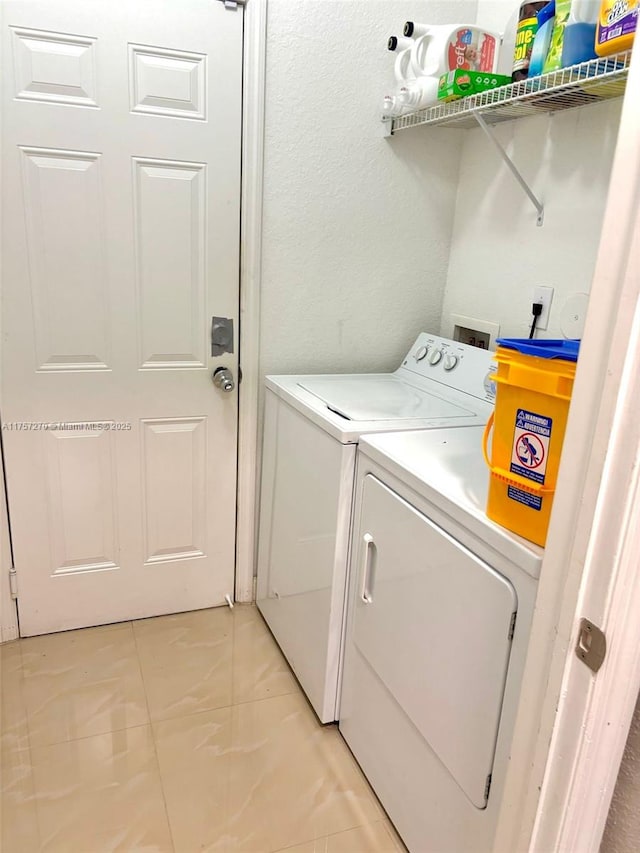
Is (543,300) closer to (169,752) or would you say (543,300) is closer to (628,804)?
(628,804)

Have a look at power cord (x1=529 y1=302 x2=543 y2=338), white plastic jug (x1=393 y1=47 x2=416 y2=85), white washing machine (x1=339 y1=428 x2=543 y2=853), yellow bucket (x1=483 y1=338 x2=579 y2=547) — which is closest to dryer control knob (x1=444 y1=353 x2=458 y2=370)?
power cord (x1=529 y1=302 x2=543 y2=338)

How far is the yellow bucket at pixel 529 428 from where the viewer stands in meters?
0.96

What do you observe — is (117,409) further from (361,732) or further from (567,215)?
(567,215)

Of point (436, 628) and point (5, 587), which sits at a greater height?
point (436, 628)

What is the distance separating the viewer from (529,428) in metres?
1.02

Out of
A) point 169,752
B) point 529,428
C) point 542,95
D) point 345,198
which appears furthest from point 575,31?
point 169,752

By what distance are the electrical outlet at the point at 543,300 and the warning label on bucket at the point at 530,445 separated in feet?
3.21

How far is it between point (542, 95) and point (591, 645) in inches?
56.6

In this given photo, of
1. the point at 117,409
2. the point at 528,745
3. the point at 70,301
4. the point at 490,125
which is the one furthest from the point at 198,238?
the point at 528,745

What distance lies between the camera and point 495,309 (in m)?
2.14

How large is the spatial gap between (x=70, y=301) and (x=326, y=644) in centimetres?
130

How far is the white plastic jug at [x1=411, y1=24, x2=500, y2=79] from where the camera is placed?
1.81 metres

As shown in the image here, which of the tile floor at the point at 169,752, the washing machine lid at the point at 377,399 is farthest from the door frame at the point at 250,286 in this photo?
the tile floor at the point at 169,752

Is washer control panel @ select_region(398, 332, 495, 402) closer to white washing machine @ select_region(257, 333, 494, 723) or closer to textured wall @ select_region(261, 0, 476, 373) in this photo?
white washing machine @ select_region(257, 333, 494, 723)
